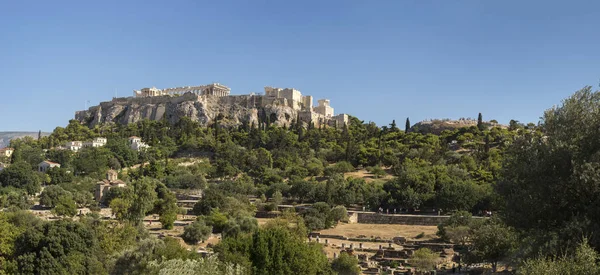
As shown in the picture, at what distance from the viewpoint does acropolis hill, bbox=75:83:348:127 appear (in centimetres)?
9288

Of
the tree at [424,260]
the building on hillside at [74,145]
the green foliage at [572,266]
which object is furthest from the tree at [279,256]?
the building on hillside at [74,145]

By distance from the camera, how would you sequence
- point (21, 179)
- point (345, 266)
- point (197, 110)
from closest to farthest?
point (345, 266), point (21, 179), point (197, 110)

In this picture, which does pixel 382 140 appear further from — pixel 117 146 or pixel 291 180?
pixel 117 146

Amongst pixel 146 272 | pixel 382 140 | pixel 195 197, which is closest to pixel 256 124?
pixel 382 140

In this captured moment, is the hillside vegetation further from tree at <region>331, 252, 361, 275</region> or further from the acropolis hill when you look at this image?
the acropolis hill

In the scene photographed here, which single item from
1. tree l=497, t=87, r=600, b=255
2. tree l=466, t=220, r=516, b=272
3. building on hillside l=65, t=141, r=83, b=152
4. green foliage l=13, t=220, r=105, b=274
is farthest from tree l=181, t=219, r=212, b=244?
building on hillside l=65, t=141, r=83, b=152

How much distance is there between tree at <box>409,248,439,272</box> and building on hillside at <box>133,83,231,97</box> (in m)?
79.3

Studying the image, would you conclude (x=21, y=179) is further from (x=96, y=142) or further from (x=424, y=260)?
(x=424, y=260)

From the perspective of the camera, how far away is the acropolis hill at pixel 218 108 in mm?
92875

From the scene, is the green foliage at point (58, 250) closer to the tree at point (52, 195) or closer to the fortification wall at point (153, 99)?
the tree at point (52, 195)

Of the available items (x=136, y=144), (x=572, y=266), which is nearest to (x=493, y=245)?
(x=572, y=266)

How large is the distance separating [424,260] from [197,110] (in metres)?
71.2

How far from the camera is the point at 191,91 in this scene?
4235 inches

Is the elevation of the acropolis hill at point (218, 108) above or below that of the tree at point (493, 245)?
above
